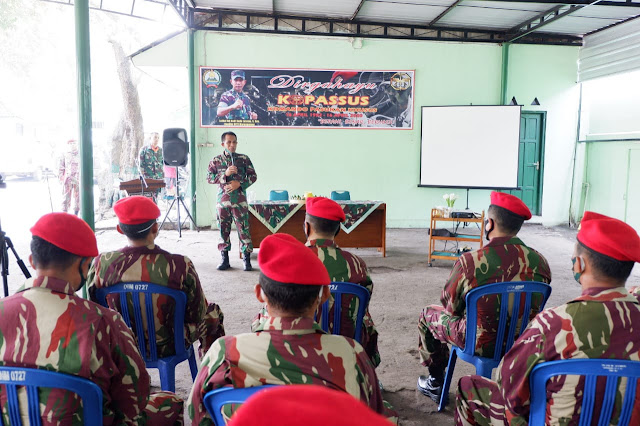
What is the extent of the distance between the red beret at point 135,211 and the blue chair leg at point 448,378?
63.3 inches

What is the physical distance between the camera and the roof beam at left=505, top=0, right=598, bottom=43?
24.1 ft

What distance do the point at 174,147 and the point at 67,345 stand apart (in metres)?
6.17

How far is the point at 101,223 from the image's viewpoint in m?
8.45

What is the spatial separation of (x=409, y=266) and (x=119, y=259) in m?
4.11

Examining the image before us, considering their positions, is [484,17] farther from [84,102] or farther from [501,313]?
[501,313]

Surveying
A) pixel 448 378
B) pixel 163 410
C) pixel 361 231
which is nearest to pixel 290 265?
pixel 163 410

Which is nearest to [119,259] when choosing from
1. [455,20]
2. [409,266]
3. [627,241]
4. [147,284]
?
[147,284]

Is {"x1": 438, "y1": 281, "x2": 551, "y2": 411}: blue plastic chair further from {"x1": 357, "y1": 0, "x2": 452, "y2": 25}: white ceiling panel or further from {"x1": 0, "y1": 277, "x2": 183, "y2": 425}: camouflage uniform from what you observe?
{"x1": 357, "y1": 0, "x2": 452, "y2": 25}: white ceiling panel

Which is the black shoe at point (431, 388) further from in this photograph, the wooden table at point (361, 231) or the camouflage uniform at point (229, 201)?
the wooden table at point (361, 231)

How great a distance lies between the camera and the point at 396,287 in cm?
493

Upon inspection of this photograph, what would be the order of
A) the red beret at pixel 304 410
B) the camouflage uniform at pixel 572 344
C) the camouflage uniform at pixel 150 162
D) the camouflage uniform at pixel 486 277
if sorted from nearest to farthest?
1. the red beret at pixel 304 410
2. the camouflage uniform at pixel 572 344
3. the camouflage uniform at pixel 486 277
4. the camouflage uniform at pixel 150 162

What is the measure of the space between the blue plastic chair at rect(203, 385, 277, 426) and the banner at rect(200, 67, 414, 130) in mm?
7439

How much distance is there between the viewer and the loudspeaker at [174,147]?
7.14 metres

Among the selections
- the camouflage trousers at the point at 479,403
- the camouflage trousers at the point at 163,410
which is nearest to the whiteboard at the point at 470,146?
the camouflage trousers at the point at 479,403
